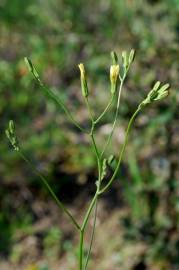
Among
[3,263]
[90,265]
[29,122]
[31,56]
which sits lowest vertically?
[90,265]

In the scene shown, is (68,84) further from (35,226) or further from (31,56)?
(35,226)

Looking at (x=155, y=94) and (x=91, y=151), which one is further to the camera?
(x=91, y=151)

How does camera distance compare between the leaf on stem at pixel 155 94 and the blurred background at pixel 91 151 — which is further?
the blurred background at pixel 91 151

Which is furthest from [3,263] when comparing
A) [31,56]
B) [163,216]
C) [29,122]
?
[31,56]

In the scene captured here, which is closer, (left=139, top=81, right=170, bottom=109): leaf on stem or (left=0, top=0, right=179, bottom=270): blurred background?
(left=139, top=81, right=170, bottom=109): leaf on stem

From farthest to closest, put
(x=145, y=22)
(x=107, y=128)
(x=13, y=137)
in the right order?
(x=107, y=128) → (x=145, y=22) → (x=13, y=137)

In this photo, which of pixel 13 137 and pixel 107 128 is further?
pixel 107 128

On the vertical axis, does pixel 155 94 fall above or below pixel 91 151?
above

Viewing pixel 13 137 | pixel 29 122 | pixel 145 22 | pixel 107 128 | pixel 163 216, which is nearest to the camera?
pixel 13 137
